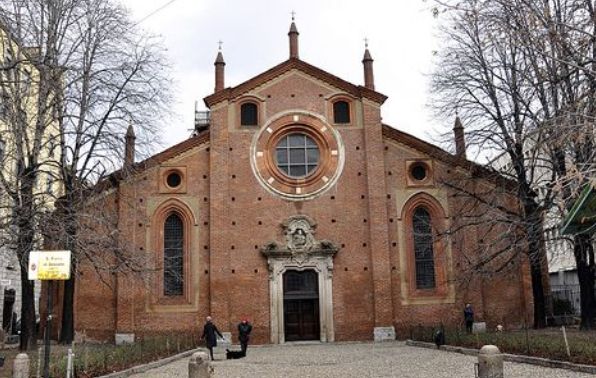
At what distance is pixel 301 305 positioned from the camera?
89.5 ft

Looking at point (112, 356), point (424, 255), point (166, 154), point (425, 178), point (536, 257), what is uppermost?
point (166, 154)

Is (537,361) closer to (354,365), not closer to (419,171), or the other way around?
(354,365)

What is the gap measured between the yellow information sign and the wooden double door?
15899 millimetres

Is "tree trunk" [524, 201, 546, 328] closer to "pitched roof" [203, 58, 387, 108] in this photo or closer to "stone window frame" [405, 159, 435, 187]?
"stone window frame" [405, 159, 435, 187]

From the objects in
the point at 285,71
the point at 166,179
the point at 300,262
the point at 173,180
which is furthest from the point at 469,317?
the point at 166,179

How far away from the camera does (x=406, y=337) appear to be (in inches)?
1029

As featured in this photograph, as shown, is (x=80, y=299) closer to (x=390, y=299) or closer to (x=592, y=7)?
(x=390, y=299)

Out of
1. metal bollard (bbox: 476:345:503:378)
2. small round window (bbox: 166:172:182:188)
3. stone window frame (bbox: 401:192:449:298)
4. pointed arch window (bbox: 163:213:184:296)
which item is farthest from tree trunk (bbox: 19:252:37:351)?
stone window frame (bbox: 401:192:449:298)

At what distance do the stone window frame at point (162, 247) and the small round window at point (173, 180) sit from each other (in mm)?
758

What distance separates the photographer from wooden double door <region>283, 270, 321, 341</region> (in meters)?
27.0

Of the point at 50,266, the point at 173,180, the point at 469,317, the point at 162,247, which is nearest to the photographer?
the point at 50,266

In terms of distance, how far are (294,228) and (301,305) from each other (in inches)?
131

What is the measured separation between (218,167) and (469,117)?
1079 centimetres

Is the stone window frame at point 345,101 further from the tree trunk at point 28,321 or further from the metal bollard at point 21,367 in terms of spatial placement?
the metal bollard at point 21,367
